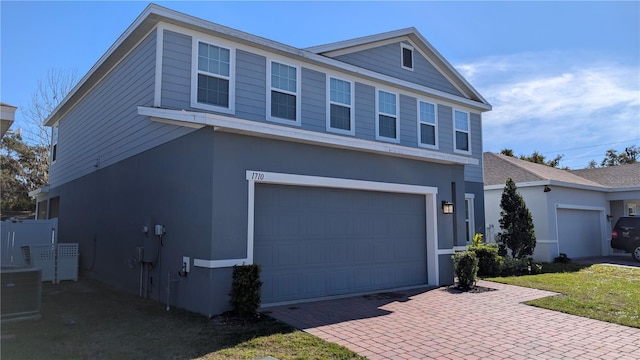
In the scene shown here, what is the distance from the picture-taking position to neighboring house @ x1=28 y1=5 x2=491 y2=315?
24.7ft

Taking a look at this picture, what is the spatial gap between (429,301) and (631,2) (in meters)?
8.83

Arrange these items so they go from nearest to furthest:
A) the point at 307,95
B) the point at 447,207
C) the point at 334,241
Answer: the point at 334,241, the point at 447,207, the point at 307,95

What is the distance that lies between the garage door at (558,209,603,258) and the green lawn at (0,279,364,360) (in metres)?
15.8

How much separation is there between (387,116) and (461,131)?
3.66 meters

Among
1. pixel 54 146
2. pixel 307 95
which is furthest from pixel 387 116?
pixel 54 146

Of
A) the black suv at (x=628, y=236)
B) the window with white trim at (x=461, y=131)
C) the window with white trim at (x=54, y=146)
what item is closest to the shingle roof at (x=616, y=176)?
the black suv at (x=628, y=236)

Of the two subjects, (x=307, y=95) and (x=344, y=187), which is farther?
(x=307, y=95)

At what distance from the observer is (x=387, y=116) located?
1274 centimetres

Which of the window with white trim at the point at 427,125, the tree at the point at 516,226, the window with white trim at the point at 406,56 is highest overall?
the window with white trim at the point at 406,56

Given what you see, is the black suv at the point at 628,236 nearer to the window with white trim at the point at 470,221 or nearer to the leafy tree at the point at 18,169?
the window with white trim at the point at 470,221

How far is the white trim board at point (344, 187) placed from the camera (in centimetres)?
747

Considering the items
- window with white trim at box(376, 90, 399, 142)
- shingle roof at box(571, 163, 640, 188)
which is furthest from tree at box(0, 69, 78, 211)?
shingle roof at box(571, 163, 640, 188)

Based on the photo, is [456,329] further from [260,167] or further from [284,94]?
[284,94]

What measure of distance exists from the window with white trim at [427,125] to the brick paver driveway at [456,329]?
5925 millimetres
